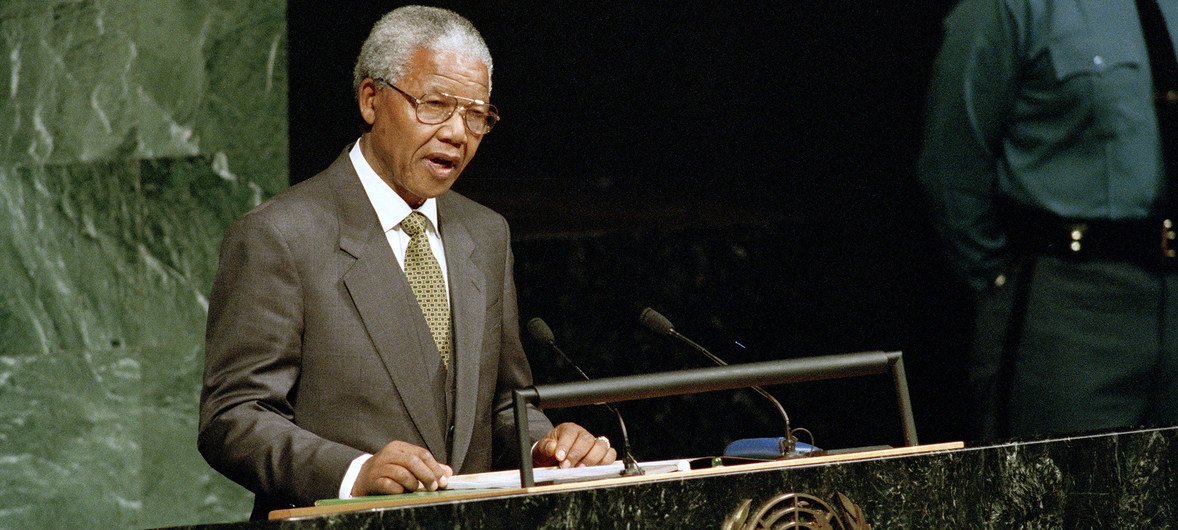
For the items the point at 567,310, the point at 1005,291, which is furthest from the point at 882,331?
the point at 567,310

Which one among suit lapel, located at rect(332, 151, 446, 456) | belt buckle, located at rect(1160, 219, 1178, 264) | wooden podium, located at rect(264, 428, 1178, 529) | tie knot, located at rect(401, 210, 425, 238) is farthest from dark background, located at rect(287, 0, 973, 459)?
wooden podium, located at rect(264, 428, 1178, 529)

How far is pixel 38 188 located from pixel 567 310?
154 cm

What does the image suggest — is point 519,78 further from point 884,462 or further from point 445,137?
point 884,462

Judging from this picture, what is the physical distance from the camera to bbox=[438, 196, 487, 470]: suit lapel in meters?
2.50

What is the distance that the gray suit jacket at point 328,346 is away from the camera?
92.0 inches

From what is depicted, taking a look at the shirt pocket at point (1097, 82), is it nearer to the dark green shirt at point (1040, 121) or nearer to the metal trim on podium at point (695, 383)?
the dark green shirt at point (1040, 121)

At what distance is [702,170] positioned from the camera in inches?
156

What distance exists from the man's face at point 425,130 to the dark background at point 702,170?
1322 mm

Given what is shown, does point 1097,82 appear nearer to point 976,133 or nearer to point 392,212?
point 976,133

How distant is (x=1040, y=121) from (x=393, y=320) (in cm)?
167

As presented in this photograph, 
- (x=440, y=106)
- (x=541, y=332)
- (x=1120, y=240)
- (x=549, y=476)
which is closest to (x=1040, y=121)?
(x=1120, y=240)

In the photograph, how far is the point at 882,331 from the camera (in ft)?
12.9

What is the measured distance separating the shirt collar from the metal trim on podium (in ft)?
2.48

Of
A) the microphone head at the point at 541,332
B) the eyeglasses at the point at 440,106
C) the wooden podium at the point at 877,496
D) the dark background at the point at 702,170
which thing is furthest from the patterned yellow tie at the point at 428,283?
the dark background at the point at 702,170
